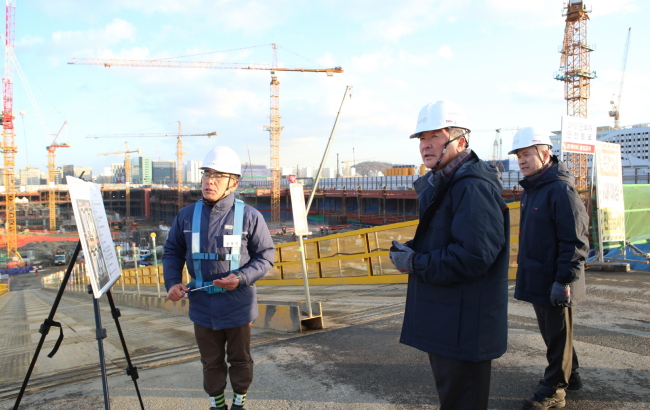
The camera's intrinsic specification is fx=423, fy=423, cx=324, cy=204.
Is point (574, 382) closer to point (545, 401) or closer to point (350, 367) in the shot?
point (545, 401)

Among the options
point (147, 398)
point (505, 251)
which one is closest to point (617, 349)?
point (505, 251)

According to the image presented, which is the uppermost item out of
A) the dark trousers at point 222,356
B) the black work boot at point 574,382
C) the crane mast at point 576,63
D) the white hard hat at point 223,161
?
the crane mast at point 576,63

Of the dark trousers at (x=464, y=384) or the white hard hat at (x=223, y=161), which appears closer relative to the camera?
the dark trousers at (x=464, y=384)

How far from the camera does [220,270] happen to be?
296 cm

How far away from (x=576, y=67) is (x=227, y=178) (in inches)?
2524

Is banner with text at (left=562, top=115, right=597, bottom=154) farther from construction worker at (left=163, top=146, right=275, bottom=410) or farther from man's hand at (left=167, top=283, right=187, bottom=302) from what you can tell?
man's hand at (left=167, top=283, right=187, bottom=302)

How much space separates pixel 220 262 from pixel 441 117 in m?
1.76

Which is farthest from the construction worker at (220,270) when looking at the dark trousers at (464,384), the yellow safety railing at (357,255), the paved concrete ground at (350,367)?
the yellow safety railing at (357,255)

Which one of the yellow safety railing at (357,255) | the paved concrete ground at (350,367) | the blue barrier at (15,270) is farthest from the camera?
the blue barrier at (15,270)

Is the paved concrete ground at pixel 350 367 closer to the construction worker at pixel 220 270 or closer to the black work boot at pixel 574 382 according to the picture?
the black work boot at pixel 574 382

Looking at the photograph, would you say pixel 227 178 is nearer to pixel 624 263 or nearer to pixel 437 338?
pixel 437 338

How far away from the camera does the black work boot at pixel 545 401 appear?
9.18 feet

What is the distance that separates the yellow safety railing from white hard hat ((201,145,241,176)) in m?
4.72

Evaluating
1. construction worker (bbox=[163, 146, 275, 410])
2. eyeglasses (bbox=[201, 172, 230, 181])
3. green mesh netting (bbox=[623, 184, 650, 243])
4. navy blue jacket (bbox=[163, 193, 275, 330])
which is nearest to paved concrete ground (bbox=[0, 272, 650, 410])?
construction worker (bbox=[163, 146, 275, 410])
